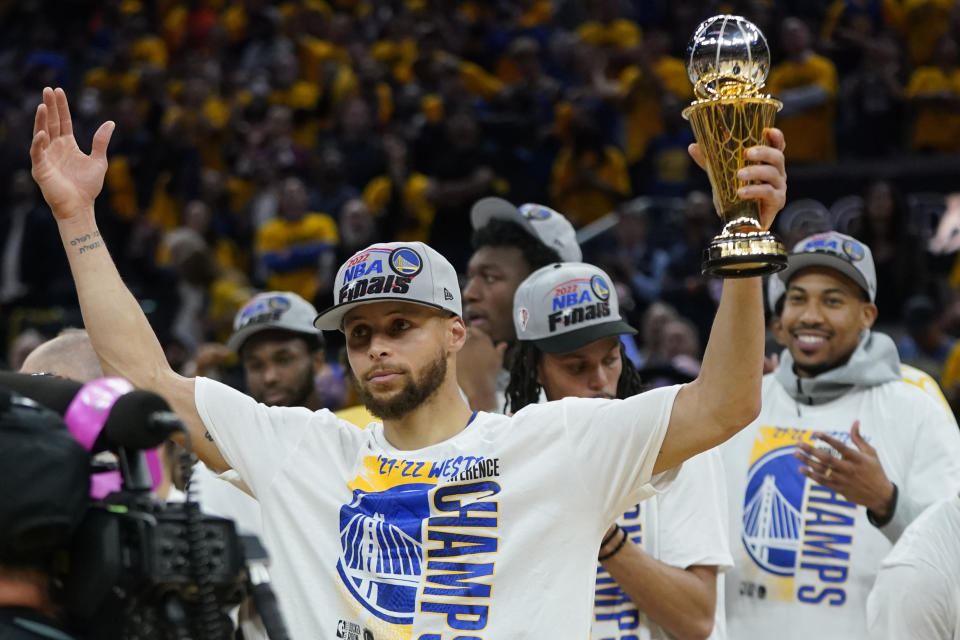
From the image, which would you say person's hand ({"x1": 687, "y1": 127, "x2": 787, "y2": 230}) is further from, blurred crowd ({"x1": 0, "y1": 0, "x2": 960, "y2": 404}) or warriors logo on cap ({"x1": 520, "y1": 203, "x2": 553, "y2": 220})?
blurred crowd ({"x1": 0, "y1": 0, "x2": 960, "y2": 404})

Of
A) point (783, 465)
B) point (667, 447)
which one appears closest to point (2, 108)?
point (783, 465)

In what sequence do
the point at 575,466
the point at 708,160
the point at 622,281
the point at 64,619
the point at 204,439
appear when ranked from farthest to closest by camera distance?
1. the point at 622,281
2. the point at 204,439
3. the point at 575,466
4. the point at 708,160
5. the point at 64,619

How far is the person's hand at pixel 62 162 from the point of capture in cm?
360

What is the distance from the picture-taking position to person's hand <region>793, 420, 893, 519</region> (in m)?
4.36

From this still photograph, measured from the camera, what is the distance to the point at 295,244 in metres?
10.6

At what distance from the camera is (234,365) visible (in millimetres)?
8172

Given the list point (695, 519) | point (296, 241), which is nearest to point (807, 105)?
point (296, 241)

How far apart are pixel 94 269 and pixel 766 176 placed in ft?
5.80

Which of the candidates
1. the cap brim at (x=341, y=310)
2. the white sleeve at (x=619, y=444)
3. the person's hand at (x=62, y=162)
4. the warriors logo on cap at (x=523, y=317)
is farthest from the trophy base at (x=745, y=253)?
the person's hand at (x=62, y=162)

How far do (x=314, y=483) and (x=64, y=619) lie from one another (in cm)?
134

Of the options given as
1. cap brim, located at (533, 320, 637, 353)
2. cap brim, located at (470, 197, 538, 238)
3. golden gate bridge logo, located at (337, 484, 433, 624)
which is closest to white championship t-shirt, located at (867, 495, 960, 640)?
cap brim, located at (533, 320, 637, 353)

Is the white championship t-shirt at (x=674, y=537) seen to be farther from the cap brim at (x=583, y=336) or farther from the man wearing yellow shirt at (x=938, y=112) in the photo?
the man wearing yellow shirt at (x=938, y=112)

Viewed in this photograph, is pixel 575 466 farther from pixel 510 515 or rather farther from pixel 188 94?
pixel 188 94

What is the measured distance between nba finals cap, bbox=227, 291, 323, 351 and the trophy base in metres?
2.92
